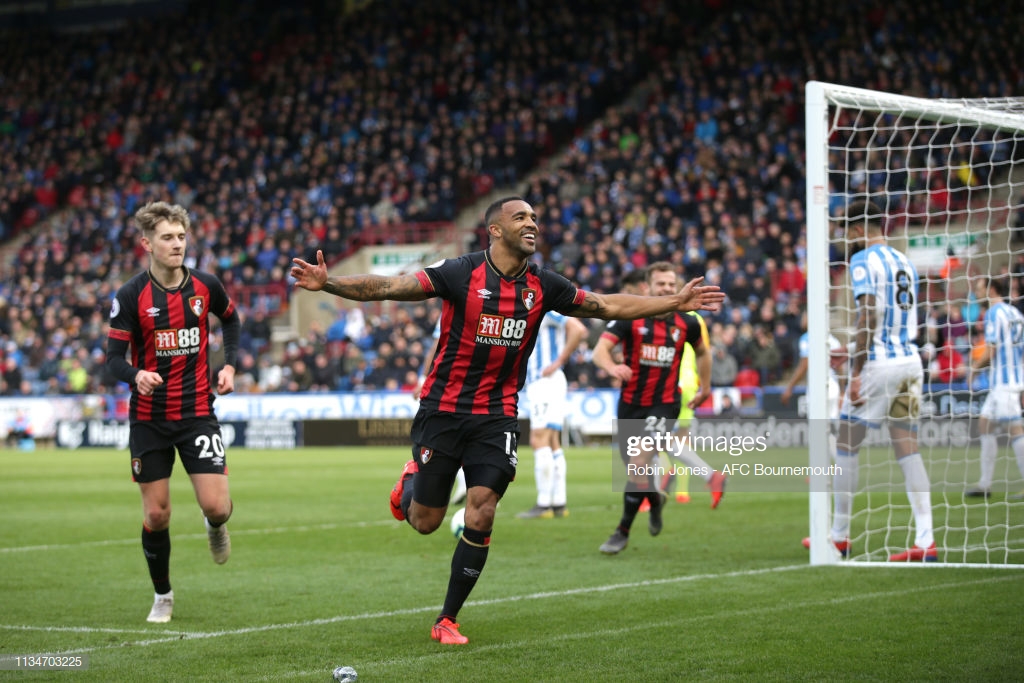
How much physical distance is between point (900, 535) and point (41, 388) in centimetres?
2601

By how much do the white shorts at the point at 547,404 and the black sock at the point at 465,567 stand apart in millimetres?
6091

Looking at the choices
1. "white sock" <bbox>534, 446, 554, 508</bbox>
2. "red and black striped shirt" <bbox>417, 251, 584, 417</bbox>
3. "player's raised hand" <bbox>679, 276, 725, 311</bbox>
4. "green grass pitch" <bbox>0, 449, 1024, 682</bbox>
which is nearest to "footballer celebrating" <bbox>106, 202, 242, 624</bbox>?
"green grass pitch" <bbox>0, 449, 1024, 682</bbox>

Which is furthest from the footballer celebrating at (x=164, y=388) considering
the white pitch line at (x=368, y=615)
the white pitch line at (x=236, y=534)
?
the white pitch line at (x=236, y=534)

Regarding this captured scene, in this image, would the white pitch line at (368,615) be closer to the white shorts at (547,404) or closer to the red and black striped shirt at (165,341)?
the red and black striped shirt at (165,341)

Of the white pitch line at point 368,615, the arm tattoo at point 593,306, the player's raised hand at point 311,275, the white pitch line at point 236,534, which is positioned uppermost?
the player's raised hand at point 311,275

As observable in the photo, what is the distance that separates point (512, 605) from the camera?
295 inches

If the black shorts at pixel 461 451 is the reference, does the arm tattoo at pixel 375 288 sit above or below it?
above

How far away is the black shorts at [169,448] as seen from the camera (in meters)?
7.21

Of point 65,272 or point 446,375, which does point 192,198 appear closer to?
point 65,272

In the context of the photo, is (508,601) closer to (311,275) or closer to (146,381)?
(146,381)

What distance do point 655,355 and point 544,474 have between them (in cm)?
306

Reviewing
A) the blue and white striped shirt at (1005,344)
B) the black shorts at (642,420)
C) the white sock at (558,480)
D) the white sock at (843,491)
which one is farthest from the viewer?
the blue and white striped shirt at (1005,344)

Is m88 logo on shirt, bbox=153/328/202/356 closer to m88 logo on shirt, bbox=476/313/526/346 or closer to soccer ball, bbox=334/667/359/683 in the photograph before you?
m88 logo on shirt, bbox=476/313/526/346

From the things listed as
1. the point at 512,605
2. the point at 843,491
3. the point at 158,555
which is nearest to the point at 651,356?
the point at 843,491
